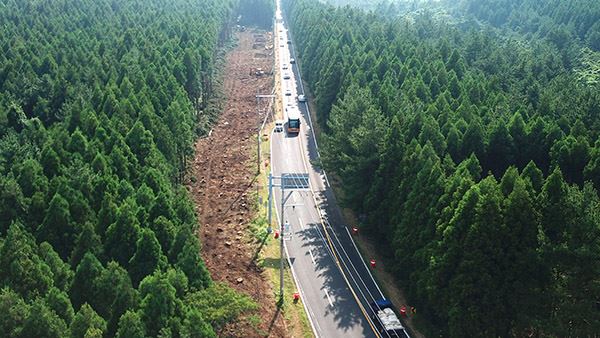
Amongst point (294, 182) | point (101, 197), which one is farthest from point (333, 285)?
point (101, 197)

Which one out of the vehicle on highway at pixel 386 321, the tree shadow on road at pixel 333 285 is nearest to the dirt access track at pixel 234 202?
the tree shadow on road at pixel 333 285

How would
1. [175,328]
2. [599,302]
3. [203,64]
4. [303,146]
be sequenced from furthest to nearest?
[203,64], [303,146], [599,302], [175,328]

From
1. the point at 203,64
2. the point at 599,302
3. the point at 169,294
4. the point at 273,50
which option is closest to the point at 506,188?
the point at 599,302

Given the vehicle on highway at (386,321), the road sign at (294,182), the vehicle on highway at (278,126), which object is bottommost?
the vehicle on highway at (278,126)

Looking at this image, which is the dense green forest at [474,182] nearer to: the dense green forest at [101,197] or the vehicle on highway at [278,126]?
the vehicle on highway at [278,126]

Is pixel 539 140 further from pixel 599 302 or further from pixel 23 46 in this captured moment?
pixel 23 46

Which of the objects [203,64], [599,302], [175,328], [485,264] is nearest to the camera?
[175,328]

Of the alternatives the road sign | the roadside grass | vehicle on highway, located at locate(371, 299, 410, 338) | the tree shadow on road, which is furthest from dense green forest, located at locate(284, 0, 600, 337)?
the roadside grass

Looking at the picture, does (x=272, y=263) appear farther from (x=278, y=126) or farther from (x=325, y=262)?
(x=278, y=126)
